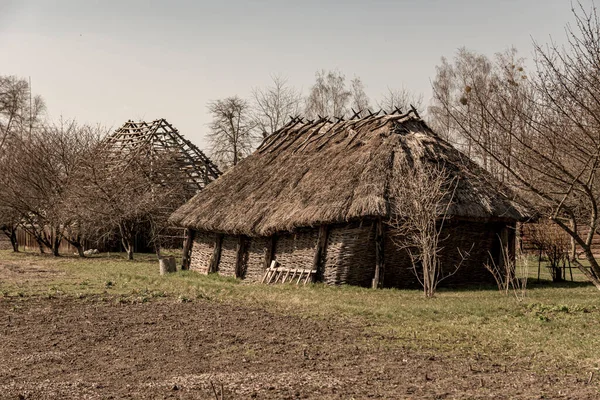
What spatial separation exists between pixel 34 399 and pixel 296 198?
12.1 metres

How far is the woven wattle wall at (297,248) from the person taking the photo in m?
17.6

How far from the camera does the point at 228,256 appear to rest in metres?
21.3

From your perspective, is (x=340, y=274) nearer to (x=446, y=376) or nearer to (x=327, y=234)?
(x=327, y=234)

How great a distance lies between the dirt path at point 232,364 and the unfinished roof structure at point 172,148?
1965cm

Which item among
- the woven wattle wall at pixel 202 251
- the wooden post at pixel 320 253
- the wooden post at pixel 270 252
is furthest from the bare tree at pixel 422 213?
the woven wattle wall at pixel 202 251

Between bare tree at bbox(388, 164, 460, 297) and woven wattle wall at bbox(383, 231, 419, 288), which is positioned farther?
woven wattle wall at bbox(383, 231, 419, 288)

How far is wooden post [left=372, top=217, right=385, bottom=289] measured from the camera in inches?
649

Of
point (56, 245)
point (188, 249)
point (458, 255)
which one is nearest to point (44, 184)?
point (56, 245)

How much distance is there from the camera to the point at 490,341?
9430mm

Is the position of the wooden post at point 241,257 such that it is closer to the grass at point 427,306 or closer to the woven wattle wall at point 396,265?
the grass at point 427,306

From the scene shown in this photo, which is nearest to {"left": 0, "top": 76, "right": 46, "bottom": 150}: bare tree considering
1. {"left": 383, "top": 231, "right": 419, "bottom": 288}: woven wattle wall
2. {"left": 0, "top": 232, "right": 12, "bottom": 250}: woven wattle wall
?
{"left": 0, "top": 232, "right": 12, "bottom": 250}: woven wattle wall

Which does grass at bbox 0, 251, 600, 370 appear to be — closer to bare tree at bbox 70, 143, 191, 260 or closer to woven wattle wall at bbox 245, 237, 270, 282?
woven wattle wall at bbox 245, 237, 270, 282

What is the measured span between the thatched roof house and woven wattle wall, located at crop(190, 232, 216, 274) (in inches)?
4.1

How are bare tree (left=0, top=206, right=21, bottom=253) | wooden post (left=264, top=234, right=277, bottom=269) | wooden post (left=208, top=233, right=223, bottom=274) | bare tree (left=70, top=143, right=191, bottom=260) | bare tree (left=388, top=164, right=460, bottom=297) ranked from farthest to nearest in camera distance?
bare tree (left=0, top=206, right=21, bottom=253) < bare tree (left=70, top=143, right=191, bottom=260) < wooden post (left=208, top=233, right=223, bottom=274) < wooden post (left=264, top=234, right=277, bottom=269) < bare tree (left=388, top=164, right=460, bottom=297)
